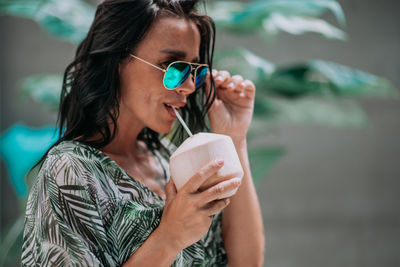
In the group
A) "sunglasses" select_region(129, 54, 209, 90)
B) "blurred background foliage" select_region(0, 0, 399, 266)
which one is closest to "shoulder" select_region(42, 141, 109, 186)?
"sunglasses" select_region(129, 54, 209, 90)

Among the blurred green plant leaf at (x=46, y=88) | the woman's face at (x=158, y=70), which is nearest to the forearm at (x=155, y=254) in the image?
the woman's face at (x=158, y=70)

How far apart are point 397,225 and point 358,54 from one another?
142 centimetres

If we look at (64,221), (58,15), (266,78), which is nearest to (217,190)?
(64,221)

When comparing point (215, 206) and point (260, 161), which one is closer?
point (215, 206)

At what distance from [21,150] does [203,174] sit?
1.96 m

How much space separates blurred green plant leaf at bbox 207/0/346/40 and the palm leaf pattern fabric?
1.29 metres

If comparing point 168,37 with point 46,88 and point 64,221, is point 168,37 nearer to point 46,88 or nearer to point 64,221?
point 64,221

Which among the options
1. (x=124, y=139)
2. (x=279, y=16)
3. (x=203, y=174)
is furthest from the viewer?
(x=279, y=16)

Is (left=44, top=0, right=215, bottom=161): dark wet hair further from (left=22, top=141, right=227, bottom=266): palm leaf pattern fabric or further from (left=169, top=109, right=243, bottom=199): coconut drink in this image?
(left=169, top=109, right=243, bottom=199): coconut drink

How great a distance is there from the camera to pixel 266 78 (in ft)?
7.43

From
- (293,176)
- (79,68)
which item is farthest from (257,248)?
(293,176)

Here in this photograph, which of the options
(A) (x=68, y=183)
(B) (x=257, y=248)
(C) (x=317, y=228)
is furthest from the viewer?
(C) (x=317, y=228)

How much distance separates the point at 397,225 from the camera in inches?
155

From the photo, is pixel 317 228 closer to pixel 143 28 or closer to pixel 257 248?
pixel 257 248
